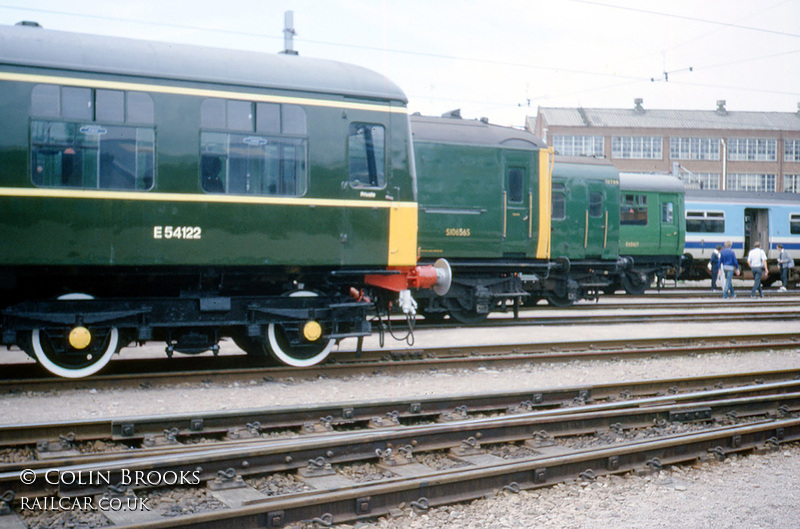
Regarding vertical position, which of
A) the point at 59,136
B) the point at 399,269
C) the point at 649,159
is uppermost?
the point at 649,159

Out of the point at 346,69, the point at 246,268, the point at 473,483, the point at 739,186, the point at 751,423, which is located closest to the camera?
the point at 473,483

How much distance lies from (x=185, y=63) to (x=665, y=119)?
63.2 metres

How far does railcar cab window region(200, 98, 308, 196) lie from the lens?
816 centimetres

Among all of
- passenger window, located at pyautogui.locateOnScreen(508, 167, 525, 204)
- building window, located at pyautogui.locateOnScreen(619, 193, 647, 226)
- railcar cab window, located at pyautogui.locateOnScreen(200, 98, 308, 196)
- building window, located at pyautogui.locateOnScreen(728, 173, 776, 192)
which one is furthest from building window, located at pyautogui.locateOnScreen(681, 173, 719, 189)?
railcar cab window, located at pyautogui.locateOnScreen(200, 98, 308, 196)

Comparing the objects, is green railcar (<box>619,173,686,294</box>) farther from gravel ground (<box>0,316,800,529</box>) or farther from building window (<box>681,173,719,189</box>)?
building window (<box>681,173,719,189</box>)

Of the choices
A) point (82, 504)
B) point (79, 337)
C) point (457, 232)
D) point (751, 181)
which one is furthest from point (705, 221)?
point (751, 181)

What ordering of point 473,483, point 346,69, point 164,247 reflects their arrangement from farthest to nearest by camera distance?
point 346,69 → point 164,247 → point 473,483

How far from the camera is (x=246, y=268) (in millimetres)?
8500

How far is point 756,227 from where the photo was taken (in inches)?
1184

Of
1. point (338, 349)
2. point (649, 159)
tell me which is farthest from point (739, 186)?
point (338, 349)

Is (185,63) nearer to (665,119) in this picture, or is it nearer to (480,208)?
(480,208)

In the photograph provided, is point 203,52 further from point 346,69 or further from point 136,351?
point 136,351

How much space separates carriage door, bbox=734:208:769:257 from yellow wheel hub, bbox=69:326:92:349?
27820mm

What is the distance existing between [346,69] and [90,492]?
625 centimetres
